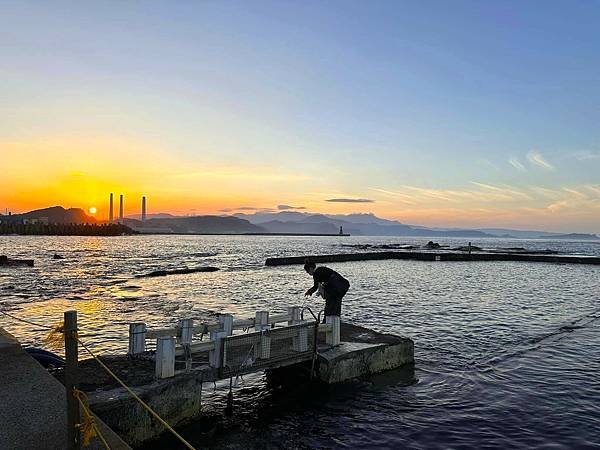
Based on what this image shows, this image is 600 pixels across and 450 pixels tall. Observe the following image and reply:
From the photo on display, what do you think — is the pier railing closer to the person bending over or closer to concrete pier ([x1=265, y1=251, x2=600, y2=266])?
the person bending over

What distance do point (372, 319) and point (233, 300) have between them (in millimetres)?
9182

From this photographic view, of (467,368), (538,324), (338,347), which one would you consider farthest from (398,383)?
(538,324)

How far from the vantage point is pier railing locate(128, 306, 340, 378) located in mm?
8051

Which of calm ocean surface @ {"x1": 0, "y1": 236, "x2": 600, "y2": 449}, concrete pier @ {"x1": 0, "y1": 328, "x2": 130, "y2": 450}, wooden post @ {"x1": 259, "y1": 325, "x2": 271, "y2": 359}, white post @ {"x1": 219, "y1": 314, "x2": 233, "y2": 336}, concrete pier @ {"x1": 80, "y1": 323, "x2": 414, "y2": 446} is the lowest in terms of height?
calm ocean surface @ {"x1": 0, "y1": 236, "x2": 600, "y2": 449}

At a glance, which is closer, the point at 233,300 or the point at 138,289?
the point at 233,300

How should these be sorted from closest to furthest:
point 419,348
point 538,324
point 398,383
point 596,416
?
1. point 596,416
2. point 398,383
3. point 419,348
4. point 538,324

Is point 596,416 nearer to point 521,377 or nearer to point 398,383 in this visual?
point 521,377

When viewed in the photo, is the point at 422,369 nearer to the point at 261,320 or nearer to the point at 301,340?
the point at 301,340

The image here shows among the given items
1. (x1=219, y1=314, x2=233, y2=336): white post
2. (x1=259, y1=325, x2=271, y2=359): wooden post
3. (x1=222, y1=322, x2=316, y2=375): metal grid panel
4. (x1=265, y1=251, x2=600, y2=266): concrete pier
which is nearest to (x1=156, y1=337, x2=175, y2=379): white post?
(x1=222, y1=322, x2=316, y2=375): metal grid panel

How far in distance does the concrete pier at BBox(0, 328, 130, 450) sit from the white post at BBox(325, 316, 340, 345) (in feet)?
19.1

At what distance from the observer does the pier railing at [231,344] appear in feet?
26.4

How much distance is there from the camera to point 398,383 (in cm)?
1071

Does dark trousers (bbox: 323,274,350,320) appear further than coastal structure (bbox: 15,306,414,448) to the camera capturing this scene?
Yes

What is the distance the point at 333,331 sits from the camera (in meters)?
10.9
